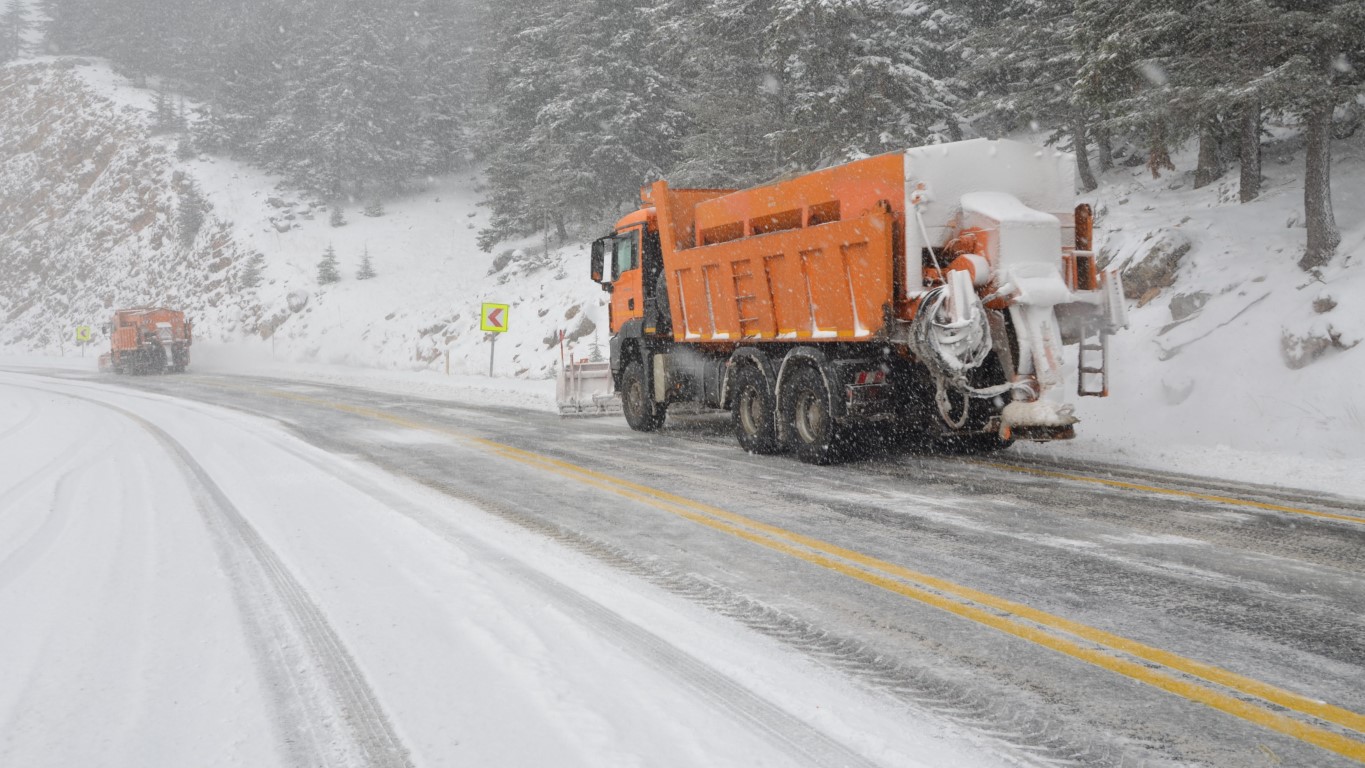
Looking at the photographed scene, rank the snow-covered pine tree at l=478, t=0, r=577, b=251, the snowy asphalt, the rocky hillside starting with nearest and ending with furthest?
1. the snowy asphalt
2. the snow-covered pine tree at l=478, t=0, r=577, b=251
3. the rocky hillside

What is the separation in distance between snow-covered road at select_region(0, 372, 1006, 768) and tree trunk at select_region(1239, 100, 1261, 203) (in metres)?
12.6

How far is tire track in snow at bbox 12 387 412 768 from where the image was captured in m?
2.78

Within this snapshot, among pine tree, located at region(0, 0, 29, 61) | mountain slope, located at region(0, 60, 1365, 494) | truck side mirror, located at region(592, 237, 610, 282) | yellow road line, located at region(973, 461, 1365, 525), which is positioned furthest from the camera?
pine tree, located at region(0, 0, 29, 61)

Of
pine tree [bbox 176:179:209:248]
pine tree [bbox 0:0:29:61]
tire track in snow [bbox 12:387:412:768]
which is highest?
pine tree [bbox 0:0:29:61]

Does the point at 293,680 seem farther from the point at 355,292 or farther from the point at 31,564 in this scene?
the point at 355,292

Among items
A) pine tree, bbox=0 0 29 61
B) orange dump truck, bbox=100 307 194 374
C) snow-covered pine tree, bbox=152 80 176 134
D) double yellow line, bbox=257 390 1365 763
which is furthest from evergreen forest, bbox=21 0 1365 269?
pine tree, bbox=0 0 29 61

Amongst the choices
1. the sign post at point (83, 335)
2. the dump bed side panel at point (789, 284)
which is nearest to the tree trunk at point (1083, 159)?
the dump bed side panel at point (789, 284)

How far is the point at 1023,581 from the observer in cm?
444

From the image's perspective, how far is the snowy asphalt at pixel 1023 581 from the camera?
288 centimetres

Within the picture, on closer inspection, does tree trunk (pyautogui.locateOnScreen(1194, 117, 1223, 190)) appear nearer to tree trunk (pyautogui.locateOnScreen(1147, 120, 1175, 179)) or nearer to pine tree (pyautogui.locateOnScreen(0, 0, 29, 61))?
tree trunk (pyautogui.locateOnScreen(1147, 120, 1175, 179))

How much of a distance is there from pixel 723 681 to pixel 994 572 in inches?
80.3

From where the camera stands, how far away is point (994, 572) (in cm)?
462

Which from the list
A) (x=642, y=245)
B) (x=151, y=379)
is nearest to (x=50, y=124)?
(x=151, y=379)

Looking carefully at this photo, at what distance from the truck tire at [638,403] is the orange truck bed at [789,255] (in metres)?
1.24
